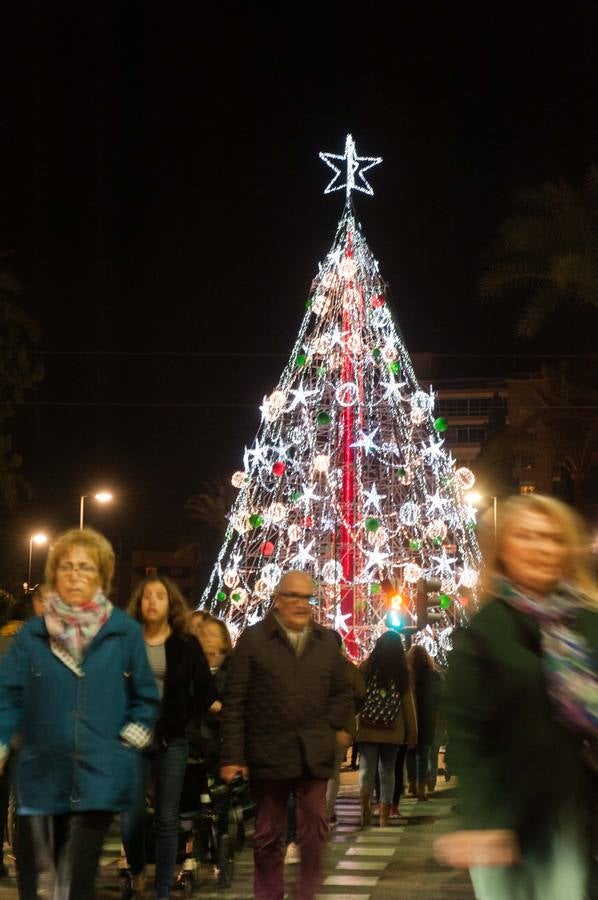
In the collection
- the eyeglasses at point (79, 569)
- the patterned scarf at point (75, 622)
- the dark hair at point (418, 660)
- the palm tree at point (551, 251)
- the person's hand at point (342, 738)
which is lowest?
the person's hand at point (342, 738)

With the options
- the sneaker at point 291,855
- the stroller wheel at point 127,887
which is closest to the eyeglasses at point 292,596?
the stroller wheel at point 127,887

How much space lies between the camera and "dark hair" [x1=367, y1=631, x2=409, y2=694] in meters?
14.0

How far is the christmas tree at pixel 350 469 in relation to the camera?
29016 millimetres

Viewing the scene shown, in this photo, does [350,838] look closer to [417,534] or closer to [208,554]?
[417,534]

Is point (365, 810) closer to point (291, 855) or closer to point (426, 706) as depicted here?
point (291, 855)

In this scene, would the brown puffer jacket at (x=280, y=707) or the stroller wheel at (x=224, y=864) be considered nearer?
the brown puffer jacket at (x=280, y=707)

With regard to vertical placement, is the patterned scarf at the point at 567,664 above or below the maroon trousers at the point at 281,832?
above

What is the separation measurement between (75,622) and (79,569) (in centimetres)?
25

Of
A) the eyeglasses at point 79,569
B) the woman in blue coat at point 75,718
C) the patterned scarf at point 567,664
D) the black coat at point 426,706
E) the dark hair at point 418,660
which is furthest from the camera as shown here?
the dark hair at point 418,660

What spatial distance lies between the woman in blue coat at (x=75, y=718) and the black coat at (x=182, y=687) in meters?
2.69

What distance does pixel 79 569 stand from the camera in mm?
6207

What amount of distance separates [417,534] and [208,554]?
40.5 m

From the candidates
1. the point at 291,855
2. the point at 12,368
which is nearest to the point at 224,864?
the point at 291,855

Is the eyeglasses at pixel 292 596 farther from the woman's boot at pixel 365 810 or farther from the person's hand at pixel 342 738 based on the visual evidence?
the woman's boot at pixel 365 810
